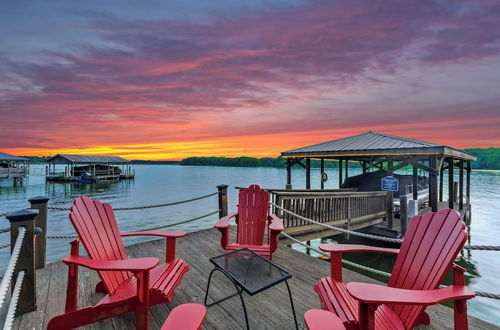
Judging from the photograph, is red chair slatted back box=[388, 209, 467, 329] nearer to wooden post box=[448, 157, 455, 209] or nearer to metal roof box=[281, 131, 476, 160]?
metal roof box=[281, 131, 476, 160]

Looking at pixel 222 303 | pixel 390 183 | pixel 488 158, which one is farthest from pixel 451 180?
pixel 488 158

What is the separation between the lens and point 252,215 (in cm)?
376

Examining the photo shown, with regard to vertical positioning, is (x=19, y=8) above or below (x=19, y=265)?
above

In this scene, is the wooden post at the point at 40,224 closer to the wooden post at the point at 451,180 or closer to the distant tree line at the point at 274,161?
the wooden post at the point at 451,180

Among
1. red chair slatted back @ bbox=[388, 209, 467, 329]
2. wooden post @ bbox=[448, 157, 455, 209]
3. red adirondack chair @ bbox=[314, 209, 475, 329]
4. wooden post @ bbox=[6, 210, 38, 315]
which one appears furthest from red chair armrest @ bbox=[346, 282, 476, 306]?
wooden post @ bbox=[448, 157, 455, 209]

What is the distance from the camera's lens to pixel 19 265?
213 centimetres

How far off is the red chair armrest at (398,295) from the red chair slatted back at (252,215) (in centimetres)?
240

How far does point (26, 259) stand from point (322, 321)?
2615 mm

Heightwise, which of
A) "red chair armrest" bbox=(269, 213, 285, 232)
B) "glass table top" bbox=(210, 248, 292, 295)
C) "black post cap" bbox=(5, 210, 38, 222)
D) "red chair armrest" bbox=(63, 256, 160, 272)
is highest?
"black post cap" bbox=(5, 210, 38, 222)

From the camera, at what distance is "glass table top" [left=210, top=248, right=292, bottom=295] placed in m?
2.00

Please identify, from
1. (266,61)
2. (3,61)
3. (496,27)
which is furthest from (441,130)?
(3,61)

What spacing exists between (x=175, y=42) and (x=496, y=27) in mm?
9562

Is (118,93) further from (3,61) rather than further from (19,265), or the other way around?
(19,265)

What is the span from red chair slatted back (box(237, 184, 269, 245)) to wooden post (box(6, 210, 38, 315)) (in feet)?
7.91
